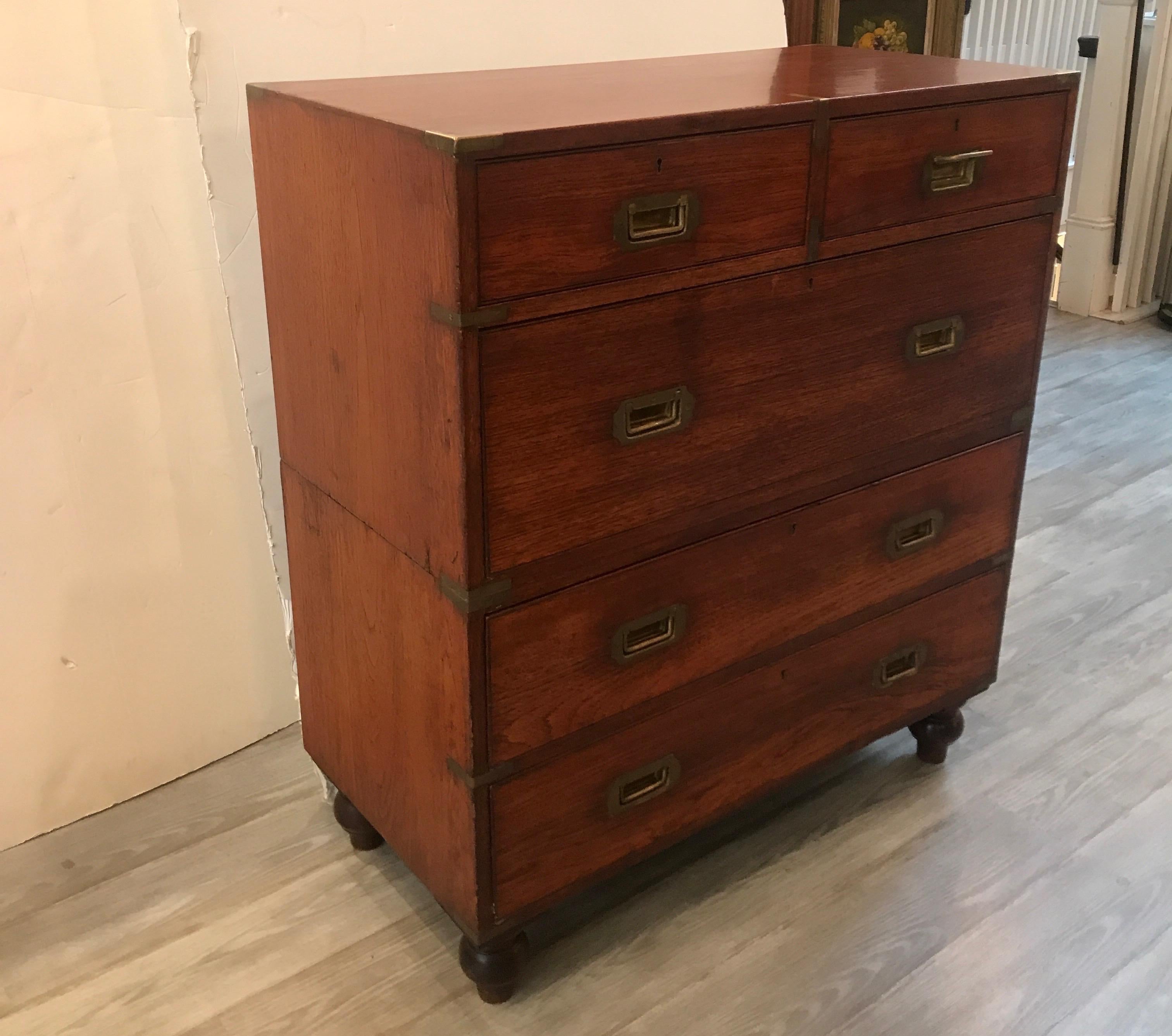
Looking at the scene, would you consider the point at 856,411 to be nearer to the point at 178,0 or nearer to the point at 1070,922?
the point at 1070,922

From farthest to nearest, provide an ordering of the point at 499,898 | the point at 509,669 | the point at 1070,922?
the point at 1070,922, the point at 499,898, the point at 509,669

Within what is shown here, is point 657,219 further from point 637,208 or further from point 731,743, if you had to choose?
point 731,743

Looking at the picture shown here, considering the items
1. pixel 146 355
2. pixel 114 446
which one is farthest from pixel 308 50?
pixel 114 446

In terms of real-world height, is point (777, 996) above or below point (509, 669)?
below

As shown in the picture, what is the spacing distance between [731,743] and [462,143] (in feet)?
2.58

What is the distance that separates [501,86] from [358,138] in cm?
25

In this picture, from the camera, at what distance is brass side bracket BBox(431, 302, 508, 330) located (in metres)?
1.02

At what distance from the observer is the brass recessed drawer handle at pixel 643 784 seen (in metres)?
1.34

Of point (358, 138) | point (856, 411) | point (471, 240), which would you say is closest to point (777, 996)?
point (856, 411)

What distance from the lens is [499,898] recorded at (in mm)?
1291

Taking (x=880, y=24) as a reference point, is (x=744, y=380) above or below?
below

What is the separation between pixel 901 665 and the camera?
1609 millimetres

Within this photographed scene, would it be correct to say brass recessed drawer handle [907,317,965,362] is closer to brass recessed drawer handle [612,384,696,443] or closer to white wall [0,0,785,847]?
brass recessed drawer handle [612,384,696,443]

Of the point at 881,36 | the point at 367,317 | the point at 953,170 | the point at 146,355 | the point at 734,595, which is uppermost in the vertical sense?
the point at 881,36
